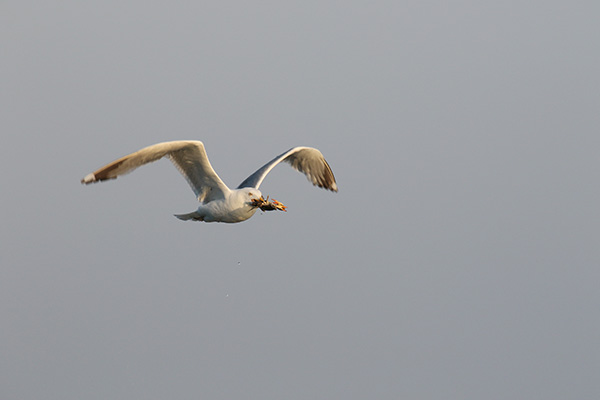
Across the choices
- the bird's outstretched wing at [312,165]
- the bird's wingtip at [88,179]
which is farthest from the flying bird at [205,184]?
the bird's outstretched wing at [312,165]

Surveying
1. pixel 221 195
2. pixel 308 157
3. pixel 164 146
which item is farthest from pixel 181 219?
pixel 308 157

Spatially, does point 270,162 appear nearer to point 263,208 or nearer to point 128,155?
point 263,208

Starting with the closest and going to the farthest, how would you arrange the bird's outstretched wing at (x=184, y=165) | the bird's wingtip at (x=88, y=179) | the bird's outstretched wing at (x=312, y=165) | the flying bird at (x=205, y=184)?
1. the bird's wingtip at (x=88, y=179)
2. the bird's outstretched wing at (x=184, y=165)
3. the flying bird at (x=205, y=184)
4. the bird's outstretched wing at (x=312, y=165)

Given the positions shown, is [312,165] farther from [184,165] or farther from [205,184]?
[184,165]

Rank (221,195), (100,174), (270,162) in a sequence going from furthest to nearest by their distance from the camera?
(270,162)
(221,195)
(100,174)

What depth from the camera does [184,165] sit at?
23438 millimetres

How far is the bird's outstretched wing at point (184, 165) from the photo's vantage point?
20.7 metres

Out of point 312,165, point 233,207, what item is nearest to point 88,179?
point 233,207

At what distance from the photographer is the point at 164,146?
71.7ft

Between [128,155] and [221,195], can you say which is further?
[221,195]

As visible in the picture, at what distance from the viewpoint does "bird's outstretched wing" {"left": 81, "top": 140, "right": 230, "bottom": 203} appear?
20688mm

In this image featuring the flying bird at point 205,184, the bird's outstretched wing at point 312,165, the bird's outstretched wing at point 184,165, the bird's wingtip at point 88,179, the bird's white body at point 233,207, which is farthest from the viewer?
the bird's outstretched wing at point 312,165

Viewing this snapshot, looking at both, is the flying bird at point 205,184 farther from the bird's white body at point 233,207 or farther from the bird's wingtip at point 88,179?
the bird's wingtip at point 88,179

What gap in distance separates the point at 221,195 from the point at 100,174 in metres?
3.98
